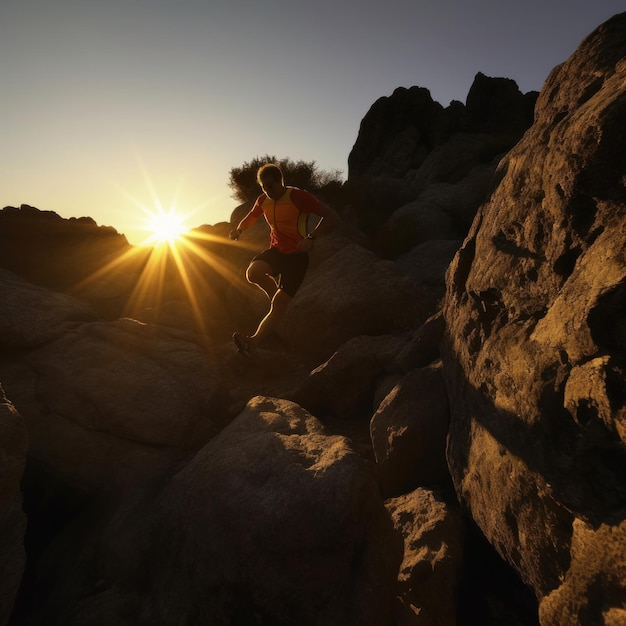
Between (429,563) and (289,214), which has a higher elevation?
(289,214)

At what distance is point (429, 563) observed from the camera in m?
3.67

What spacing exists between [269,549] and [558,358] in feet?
8.20

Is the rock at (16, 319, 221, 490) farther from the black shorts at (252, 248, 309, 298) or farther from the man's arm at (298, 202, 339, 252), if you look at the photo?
the man's arm at (298, 202, 339, 252)

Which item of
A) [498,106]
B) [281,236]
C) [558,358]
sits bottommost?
[558,358]

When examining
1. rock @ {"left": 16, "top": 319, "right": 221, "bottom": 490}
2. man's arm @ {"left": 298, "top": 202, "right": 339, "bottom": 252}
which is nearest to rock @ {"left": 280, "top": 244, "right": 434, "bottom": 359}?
man's arm @ {"left": 298, "top": 202, "right": 339, "bottom": 252}

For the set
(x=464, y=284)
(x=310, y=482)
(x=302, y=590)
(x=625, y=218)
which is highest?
(x=464, y=284)

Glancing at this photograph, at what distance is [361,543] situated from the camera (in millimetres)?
3445

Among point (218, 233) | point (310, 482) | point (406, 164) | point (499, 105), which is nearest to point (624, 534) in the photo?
point (310, 482)

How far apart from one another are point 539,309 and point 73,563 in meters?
5.08

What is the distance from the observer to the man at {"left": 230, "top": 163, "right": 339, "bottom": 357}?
6.87 m

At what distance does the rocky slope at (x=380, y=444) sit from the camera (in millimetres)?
2572

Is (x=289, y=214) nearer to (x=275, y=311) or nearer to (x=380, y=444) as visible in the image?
(x=275, y=311)

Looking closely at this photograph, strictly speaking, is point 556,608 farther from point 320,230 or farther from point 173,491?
point 320,230

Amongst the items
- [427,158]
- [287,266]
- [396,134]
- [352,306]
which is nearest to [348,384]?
[352,306]
